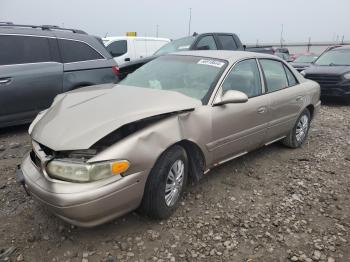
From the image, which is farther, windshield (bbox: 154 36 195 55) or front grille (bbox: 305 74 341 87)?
front grille (bbox: 305 74 341 87)

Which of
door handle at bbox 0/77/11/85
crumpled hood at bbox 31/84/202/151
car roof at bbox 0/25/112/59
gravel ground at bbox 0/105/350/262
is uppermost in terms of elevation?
car roof at bbox 0/25/112/59

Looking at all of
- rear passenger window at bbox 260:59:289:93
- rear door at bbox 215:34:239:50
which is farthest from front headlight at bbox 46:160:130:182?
rear door at bbox 215:34:239:50

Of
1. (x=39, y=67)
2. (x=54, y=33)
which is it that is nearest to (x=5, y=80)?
(x=39, y=67)

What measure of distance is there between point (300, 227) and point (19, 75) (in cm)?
445

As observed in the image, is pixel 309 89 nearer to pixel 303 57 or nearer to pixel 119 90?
pixel 119 90

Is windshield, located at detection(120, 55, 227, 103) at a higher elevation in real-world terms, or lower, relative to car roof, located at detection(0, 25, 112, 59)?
lower

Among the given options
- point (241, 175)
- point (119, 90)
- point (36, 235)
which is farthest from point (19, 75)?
point (241, 175)

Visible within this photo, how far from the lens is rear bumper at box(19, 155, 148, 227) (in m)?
2.46

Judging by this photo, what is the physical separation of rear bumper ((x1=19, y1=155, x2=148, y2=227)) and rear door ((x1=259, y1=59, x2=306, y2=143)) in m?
2.31

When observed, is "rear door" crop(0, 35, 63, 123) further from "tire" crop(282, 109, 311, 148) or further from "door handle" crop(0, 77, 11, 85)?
"tire" crop(282, 109, 311, 148)

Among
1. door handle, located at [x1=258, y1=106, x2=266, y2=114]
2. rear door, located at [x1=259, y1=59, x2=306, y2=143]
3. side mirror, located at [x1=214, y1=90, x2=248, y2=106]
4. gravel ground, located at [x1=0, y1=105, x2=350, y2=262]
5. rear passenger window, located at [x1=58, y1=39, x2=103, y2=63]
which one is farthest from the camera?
rear passenger window, located at [x1=58, y1=39, x2=103, y2=63]

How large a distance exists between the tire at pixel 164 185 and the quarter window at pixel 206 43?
6405 millimetres

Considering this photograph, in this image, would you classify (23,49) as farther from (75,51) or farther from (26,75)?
(75,51)

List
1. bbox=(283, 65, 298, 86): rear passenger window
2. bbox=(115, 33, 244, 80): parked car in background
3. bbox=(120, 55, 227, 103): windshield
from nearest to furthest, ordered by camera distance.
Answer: bbox=(120, 55, 227, 103): windshield < bbox=(283, 65, 298, 86): rear passenger window < bbox=(115, 33, 244, 80): parked car in background
